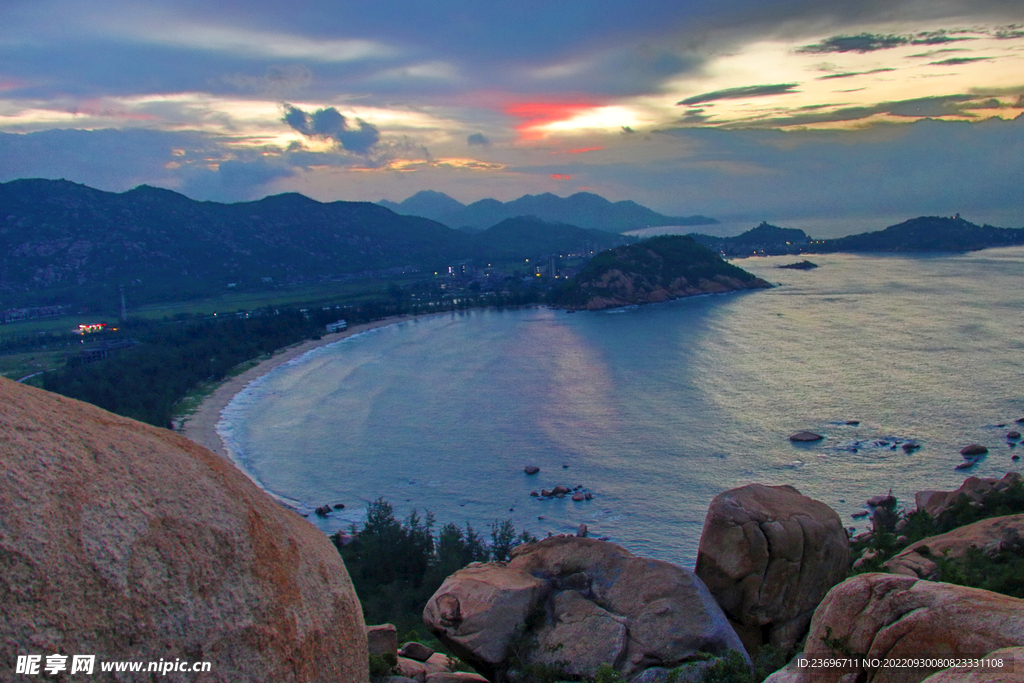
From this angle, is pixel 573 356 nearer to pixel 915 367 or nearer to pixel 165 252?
pixel 915 367

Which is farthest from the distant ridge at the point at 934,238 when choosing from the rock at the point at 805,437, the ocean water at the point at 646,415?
the rock at the point at 805,437

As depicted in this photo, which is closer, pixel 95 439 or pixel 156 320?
pixel 95 439

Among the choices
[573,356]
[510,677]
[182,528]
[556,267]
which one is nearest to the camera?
[182,528]

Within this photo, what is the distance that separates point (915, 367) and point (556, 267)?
374ft

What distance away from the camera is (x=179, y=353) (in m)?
74.2

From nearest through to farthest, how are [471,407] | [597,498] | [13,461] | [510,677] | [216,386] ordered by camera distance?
[13,461] < [510,677] < [597,498] < [471,407] < [216,386]

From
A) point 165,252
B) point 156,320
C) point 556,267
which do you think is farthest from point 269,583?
point 165,252

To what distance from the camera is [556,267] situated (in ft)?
543

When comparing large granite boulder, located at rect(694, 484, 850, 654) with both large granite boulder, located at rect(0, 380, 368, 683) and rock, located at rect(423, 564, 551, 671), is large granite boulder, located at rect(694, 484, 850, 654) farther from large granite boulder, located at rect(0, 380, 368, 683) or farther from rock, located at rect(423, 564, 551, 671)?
large granite boulder, located at rect(0, 380, 368, 683)

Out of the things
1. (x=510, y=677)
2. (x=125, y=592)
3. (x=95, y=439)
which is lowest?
(x=510, y=677)

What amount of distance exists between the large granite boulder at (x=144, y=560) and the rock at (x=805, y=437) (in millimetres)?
38889

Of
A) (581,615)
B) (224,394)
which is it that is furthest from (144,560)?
(224,394)

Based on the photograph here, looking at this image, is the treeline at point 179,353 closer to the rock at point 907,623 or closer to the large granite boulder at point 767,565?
the large granite boulder at point 767,565

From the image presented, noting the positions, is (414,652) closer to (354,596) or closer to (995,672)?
(354,596)
